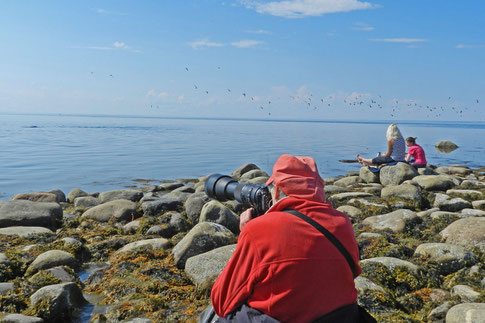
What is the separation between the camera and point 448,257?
19.5ft

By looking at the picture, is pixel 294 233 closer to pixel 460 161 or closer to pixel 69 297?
pixel 69 297

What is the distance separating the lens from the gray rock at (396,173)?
1300 cm

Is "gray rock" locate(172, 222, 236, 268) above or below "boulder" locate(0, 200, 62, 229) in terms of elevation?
above

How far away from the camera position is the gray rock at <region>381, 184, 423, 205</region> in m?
10.1

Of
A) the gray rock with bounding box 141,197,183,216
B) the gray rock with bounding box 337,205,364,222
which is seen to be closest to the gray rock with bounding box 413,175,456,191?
the gray rock with bounding box 337,205,364,222

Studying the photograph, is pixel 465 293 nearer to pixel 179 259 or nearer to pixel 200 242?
pixel 200 242

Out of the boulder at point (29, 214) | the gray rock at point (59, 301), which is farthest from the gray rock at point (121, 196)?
the gray rock at point (59, 301)

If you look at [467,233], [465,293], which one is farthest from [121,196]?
[465,293]

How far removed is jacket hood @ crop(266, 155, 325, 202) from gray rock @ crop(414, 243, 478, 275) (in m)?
4.10

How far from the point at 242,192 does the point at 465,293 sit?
331 cm

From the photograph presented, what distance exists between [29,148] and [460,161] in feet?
97.7

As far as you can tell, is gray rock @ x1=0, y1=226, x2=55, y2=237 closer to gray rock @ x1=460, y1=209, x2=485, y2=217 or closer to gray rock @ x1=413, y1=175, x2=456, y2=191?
gray rock @ x1=460, y1=209, x2=485, y2=217

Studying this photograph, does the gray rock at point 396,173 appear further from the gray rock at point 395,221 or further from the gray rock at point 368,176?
the gray rock at point 395,221

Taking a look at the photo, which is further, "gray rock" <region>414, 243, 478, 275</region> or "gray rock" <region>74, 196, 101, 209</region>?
"gray rock" <region>74, 196, 101, 209</region>
